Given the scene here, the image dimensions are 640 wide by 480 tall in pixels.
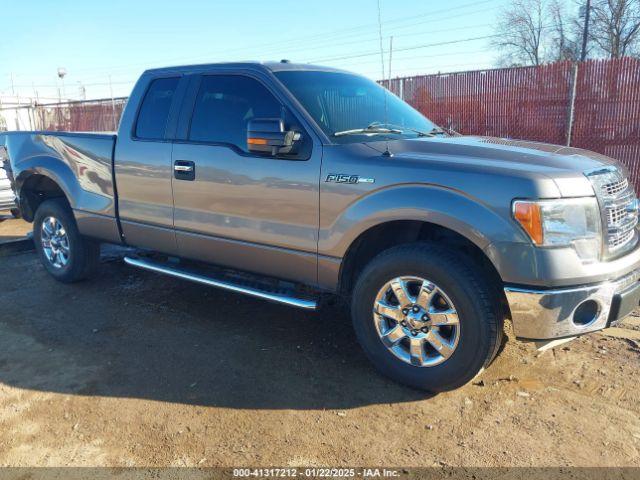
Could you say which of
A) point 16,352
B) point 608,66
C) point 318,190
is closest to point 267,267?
point 318,190

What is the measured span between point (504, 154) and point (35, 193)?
16.4ft

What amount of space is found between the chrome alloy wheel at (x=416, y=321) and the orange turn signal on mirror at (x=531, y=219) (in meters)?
0.61

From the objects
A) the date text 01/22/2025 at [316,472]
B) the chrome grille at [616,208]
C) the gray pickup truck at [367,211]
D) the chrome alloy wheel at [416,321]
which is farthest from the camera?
the chrome alloy wheel at [416,321]

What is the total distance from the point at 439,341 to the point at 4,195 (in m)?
7.58

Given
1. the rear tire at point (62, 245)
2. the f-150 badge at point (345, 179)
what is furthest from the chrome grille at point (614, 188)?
the rear tire at point (62, 245)

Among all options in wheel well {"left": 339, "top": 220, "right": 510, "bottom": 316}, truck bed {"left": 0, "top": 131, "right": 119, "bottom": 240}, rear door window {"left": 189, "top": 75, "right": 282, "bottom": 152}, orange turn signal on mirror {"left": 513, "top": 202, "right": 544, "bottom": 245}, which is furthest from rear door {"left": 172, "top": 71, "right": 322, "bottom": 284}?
orange turn signal on mirror {"left": 513, "top": 202, "right": 544, "bottom": 245}

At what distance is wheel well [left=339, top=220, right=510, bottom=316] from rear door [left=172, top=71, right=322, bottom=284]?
252 millimetres

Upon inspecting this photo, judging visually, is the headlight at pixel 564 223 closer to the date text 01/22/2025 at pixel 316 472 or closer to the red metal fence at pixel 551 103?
the date text 01/22/2025 at pixel 316 472

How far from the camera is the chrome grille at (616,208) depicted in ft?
9.86

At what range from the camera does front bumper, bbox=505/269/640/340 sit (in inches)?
112

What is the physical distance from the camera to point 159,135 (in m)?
4.48

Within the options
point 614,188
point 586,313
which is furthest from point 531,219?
point 614,188

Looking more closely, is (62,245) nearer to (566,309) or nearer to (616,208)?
(566,309)

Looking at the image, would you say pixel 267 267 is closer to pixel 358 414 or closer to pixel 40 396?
pixel 358 414
